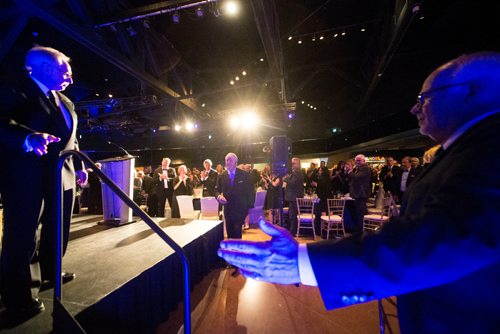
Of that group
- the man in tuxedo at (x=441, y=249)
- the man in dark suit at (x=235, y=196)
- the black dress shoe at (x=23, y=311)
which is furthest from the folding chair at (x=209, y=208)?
the man in tuxedo at (x=441, y=249)

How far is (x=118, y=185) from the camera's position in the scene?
139 inches

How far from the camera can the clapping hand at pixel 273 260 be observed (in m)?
0.57

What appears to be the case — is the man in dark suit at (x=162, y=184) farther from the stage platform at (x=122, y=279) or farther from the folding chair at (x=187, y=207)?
the stage platform at (x=122, y=279)

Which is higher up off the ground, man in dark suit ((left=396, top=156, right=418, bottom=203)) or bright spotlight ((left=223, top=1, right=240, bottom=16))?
bright spotlight ((left=223, top=1, right=240, bottom=16))

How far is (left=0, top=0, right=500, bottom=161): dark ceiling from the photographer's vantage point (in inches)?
125

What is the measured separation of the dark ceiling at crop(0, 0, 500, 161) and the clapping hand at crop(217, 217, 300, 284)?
10.7 ft

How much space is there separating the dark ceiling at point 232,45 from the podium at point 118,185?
1.71 metres

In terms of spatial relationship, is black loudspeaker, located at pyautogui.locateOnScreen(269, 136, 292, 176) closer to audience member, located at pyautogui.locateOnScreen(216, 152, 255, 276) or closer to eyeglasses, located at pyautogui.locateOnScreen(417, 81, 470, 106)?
audience member, located at pyautogui.locateOnScreen(216, 152, 255, 276)

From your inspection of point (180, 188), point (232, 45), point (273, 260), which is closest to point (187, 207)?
point (180, 188)

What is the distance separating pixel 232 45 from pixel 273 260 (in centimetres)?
522

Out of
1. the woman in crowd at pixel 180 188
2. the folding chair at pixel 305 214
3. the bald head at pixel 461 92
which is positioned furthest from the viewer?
the woman in crowd at pixel 180 188

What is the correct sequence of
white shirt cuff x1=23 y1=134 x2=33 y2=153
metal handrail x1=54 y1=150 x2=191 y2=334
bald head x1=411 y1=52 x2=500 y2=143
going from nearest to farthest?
1. bald head x1=411 y1=52 x2=500 y2=143
2. metal handrail x1=54 y1=150 x2=191 y2=334
3. white shirt cuff x1=23 y1=134 x2=33 y2=153

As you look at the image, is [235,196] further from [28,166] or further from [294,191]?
[28,166]

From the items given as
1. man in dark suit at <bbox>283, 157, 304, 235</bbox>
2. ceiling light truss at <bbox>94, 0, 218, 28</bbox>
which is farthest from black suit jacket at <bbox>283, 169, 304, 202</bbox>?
ceiling light truss at <bbox>94, 0, 218, 28</bbox>
